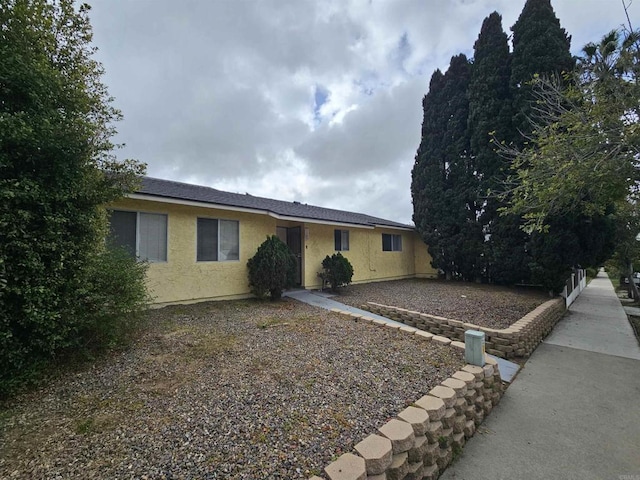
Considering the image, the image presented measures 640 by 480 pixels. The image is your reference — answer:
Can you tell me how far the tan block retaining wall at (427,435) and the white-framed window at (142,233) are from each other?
5964 mm

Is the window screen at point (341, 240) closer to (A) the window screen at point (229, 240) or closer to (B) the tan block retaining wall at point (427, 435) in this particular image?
(A) the window screen at point (229, 240)

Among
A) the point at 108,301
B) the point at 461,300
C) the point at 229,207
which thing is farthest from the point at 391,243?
the point at 108,301

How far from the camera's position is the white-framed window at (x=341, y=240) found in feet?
35.8

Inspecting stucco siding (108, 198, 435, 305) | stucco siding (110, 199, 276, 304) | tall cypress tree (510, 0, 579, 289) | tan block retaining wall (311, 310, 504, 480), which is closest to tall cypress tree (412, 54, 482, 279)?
tall cypress tree (510, 0, 579, 289)

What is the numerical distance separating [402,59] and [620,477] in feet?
→ 35.2

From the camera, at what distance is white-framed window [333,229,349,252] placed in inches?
430

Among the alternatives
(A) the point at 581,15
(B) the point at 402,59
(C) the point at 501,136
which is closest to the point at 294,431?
(A) the point at 581,15

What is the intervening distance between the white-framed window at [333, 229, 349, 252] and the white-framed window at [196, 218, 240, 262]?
411 cm

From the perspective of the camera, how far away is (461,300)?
8.35 metres

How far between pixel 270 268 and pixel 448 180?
1002 centimetres

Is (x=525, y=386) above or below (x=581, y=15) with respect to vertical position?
below

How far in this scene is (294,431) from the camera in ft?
7.51

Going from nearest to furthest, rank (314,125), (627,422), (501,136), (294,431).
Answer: (294,431) < (627,422) < (501,136) < (314,125)

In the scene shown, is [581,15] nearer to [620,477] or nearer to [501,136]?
[501,136]
